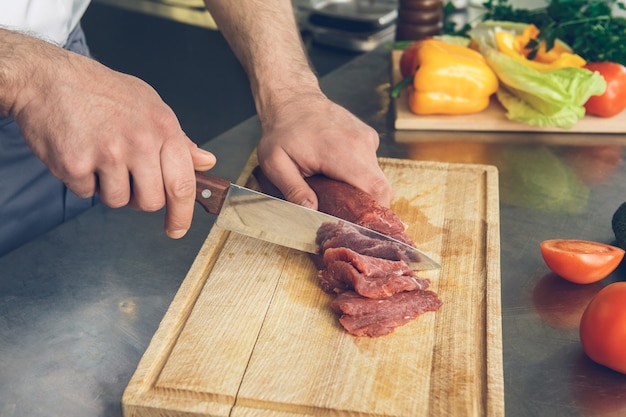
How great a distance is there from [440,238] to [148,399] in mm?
1027

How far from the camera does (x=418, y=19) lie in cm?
385

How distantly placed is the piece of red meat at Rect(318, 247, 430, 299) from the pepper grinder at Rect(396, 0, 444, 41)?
209cm

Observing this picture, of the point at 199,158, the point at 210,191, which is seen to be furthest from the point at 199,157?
the point at 210,191

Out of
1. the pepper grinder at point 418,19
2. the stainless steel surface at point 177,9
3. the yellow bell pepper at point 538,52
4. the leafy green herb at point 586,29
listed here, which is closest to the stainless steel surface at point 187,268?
the yellow bell pepper at point 538,52

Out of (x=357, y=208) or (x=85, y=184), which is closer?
(x=85, y=184)

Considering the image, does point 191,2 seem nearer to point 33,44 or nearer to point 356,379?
point 33,44

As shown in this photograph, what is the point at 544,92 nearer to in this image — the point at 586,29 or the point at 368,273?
the point at 586,29

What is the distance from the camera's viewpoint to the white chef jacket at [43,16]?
2549 mm

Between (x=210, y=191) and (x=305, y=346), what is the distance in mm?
512

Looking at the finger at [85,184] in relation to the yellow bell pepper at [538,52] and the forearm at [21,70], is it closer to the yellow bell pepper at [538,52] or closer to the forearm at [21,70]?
the forearm at [21,70]

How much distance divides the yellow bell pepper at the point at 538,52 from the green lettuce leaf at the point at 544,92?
112 mm

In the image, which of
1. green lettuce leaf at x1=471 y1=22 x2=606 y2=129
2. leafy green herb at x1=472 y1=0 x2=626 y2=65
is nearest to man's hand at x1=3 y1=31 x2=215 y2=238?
green lettuce leaf at x1=471 y1=22 x2=606 y2=129

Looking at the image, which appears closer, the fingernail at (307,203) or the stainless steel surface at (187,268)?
the stainless steel surface at (187,268)

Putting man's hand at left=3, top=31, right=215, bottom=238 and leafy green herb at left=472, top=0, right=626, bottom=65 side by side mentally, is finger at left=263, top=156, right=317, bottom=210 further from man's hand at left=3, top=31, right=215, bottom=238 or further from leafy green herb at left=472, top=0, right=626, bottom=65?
leafy green herb at left=472, top=0, right=626, bottom=65
